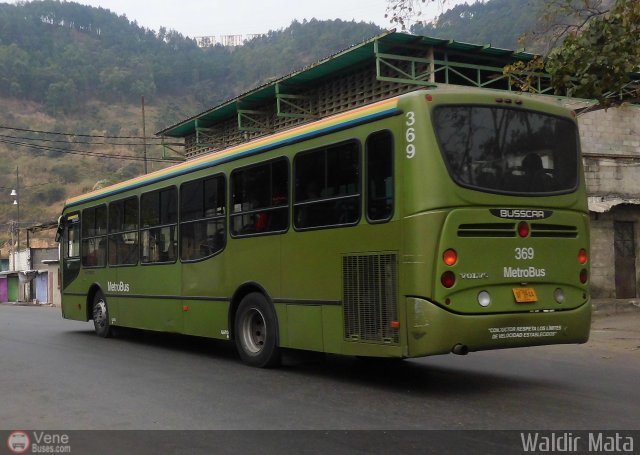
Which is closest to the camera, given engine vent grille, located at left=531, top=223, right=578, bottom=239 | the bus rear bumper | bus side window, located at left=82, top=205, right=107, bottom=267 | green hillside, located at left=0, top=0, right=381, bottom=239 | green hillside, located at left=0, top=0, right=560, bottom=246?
the bus rear bumper

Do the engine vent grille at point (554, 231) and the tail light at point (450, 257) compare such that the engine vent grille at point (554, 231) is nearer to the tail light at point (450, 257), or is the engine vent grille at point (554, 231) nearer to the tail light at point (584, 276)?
the tail light at point (584, 276)

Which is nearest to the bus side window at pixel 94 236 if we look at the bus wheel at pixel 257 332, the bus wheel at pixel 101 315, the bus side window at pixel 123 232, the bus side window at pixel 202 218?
the bus side window at pixel 123 232

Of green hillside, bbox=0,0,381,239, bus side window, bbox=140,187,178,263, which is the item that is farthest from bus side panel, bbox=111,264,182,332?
green hillside, bbox=0,0,381,239

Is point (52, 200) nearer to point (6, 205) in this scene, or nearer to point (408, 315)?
point (6, 205)

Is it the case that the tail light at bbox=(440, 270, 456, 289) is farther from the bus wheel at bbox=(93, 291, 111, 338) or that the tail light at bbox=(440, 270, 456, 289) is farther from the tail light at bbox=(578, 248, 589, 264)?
the bus wheel at bbox=(93, 291, 111, 338)

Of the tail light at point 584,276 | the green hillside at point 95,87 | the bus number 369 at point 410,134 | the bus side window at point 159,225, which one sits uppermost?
the green hillside at point 95,87

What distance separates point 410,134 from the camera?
22.6 feet

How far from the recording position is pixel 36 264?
5169 cm

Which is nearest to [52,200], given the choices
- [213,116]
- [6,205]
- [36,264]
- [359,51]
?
Result: [6,205]

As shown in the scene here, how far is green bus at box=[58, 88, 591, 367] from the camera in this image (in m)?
6.77

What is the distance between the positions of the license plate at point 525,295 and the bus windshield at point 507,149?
1.02 meters

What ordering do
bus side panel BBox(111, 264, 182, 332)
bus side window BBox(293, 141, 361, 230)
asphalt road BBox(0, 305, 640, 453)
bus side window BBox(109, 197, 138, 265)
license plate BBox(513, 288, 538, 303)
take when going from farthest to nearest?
bus side window BBox(109, 197, 138, 265), bus side panel BBox(111, 264, 182, 332), bus side window BBox(293, 141, 361, 230), license plate BBox(513, 288, 538, 303), asphalt road BBox(0, 305, 640, 453)

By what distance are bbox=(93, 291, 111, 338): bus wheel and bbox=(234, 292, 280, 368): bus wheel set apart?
4.89m

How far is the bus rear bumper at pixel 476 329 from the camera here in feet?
21.7
